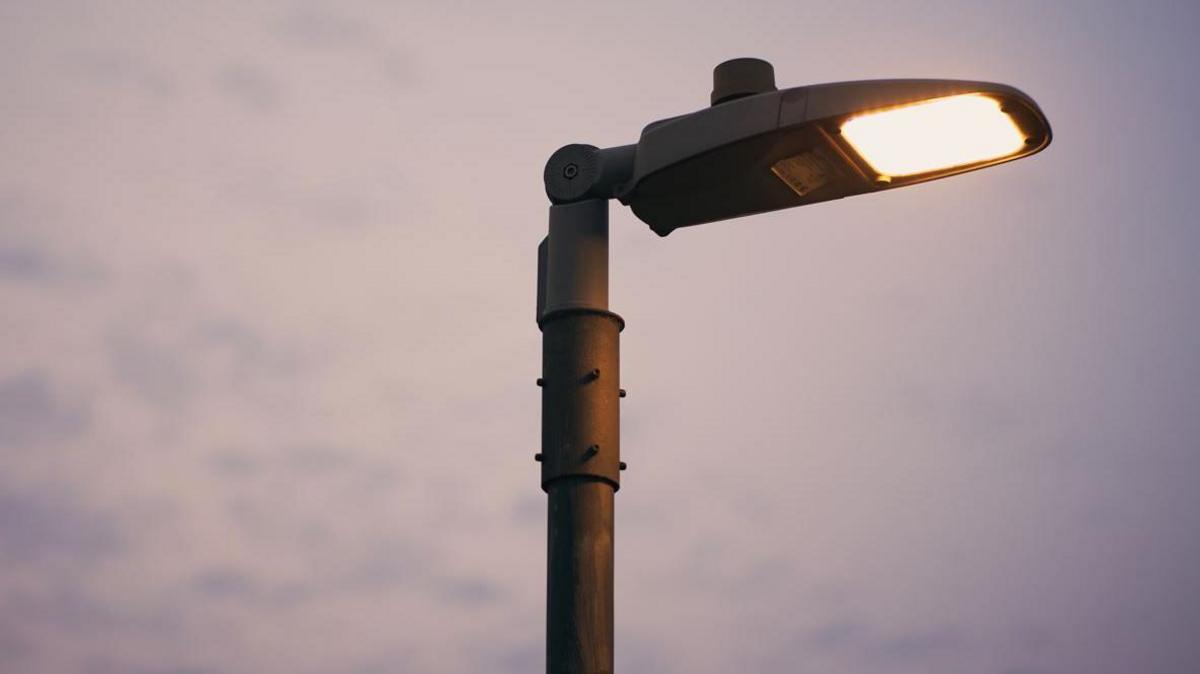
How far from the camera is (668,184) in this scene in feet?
16.6

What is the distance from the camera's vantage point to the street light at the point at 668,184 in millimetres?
4609

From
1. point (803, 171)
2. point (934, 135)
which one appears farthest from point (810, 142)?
point (934, 135)

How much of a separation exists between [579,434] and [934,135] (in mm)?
1360

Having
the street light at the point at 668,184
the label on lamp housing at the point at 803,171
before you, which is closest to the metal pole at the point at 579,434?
the street light at the point at 668,184

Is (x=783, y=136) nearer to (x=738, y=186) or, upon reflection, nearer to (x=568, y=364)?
(x=738, y=186)

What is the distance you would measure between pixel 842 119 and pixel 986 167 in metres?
0.49

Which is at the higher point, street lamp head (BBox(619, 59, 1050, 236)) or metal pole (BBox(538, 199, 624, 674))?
street lamp head (BBox(619, 59, 1050, 236))

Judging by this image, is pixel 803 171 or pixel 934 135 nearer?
pixel 934 135

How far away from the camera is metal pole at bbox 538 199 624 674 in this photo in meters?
4.57

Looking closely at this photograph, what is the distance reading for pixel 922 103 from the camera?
4598mm

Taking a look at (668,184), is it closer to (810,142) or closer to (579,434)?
(810,142)

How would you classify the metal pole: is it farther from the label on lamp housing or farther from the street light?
the label on lamp housing

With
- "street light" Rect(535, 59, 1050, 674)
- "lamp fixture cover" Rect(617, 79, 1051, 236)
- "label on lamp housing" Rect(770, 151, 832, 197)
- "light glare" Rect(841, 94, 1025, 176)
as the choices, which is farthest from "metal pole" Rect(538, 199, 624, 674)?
"light glare" Rect(841, 94, 1025, 176)

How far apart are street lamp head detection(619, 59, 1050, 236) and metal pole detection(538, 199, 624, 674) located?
25 cm
